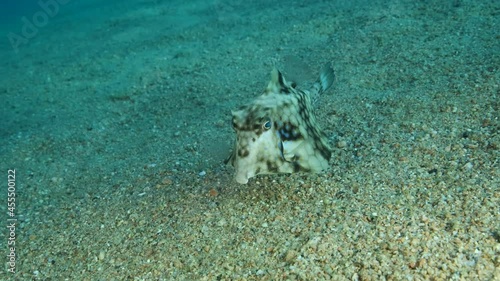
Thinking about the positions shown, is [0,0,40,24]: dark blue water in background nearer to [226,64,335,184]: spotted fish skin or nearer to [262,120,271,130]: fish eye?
[226,64,335,184]: spotted fish skin

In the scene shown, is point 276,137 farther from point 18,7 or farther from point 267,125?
A: point 18,7

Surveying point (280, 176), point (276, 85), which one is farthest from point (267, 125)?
point (280, 176)

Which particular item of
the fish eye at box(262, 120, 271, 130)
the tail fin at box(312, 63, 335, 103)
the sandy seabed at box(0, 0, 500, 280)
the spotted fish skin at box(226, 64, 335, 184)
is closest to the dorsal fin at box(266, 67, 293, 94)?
the spotted fish skin at box(226, 64, 335, 184)

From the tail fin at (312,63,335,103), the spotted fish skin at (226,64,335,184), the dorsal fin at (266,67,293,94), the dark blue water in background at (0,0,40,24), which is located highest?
the dorsal fin at (266,67,293,94)

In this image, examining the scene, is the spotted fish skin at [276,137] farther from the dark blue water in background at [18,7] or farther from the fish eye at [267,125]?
the dark blue water in background at [18,7]

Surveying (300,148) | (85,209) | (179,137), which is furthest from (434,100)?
(85,209)

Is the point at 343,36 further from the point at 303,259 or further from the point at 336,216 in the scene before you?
the point at 303,259
